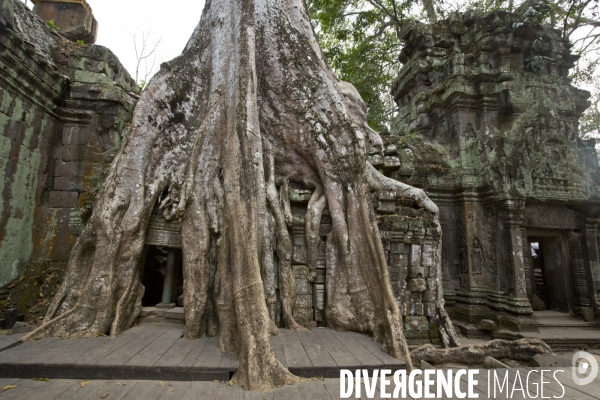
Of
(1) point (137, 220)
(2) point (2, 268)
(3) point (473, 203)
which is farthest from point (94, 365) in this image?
(3) point (473, 203)

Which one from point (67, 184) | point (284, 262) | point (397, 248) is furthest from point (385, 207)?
point (67, 184)

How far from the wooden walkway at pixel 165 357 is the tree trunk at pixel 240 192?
0.15 metres

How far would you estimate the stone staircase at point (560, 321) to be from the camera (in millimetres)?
6199

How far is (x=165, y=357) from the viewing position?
2.36 meters

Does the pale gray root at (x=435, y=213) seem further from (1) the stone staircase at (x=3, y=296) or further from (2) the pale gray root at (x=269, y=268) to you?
(1) the stone staircase at (x=3, y=296)

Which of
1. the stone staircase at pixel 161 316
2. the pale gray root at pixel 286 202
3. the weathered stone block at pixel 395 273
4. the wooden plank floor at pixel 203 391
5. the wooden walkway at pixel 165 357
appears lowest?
the wooden plank floor at pixel 203 391

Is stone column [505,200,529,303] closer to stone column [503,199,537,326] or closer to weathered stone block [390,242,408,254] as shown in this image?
stone column [503,199,537,326]

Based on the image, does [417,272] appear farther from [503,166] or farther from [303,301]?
[503,166]

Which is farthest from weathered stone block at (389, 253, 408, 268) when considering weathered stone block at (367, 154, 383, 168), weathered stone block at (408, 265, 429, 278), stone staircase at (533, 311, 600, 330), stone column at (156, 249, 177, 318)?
stone staircase at (533, 311, 600, 330)

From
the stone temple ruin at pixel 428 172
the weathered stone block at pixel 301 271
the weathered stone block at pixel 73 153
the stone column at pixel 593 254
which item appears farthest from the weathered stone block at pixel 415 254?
the stone column at pixel 593 254

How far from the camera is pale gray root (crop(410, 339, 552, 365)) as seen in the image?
9.73 ft

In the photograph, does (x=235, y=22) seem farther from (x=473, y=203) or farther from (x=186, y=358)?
(x=473, y=203)

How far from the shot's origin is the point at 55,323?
281 centimetres

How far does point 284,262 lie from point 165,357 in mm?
1293
